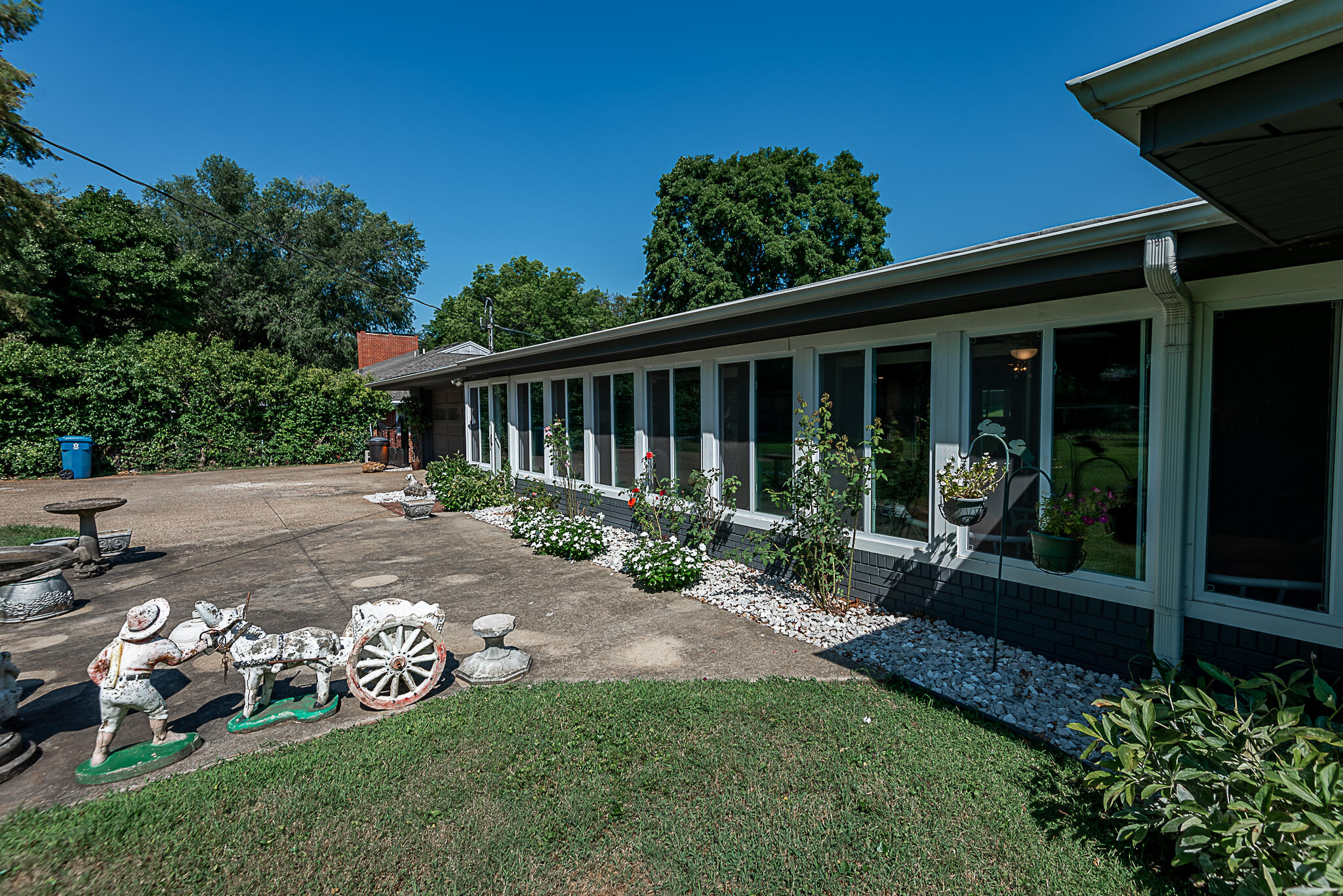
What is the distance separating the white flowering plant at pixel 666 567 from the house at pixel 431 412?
877 cm

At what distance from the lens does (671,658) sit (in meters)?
4.29

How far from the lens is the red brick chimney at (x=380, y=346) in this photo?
28.9 meters

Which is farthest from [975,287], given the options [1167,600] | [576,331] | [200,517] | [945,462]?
[576,331]

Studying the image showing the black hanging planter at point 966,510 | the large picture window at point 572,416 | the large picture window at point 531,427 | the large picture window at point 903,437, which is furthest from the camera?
the large picture window at point 531,427

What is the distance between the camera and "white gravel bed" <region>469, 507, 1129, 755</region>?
11.2ft

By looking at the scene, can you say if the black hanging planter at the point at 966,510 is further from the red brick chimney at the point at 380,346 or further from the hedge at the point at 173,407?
the red brick chimney at the point at 380,346

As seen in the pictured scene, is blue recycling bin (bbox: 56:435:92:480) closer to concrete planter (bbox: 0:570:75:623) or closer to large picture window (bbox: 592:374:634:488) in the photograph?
concrete planter (bbox: 0:570:75:623)

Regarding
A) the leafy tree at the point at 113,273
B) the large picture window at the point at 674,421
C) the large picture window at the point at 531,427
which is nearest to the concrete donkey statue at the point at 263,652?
the large picture window at the point at 674,421

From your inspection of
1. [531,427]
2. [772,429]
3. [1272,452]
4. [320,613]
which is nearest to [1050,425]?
[1272,452]

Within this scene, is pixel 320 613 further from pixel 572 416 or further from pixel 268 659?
pixel 572 416

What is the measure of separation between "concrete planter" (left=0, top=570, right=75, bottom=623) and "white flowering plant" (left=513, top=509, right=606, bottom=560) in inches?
173

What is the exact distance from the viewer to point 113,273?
22422 mm

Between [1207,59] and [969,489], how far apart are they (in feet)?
9.13

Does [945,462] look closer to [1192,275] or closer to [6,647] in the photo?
[1192,275]
